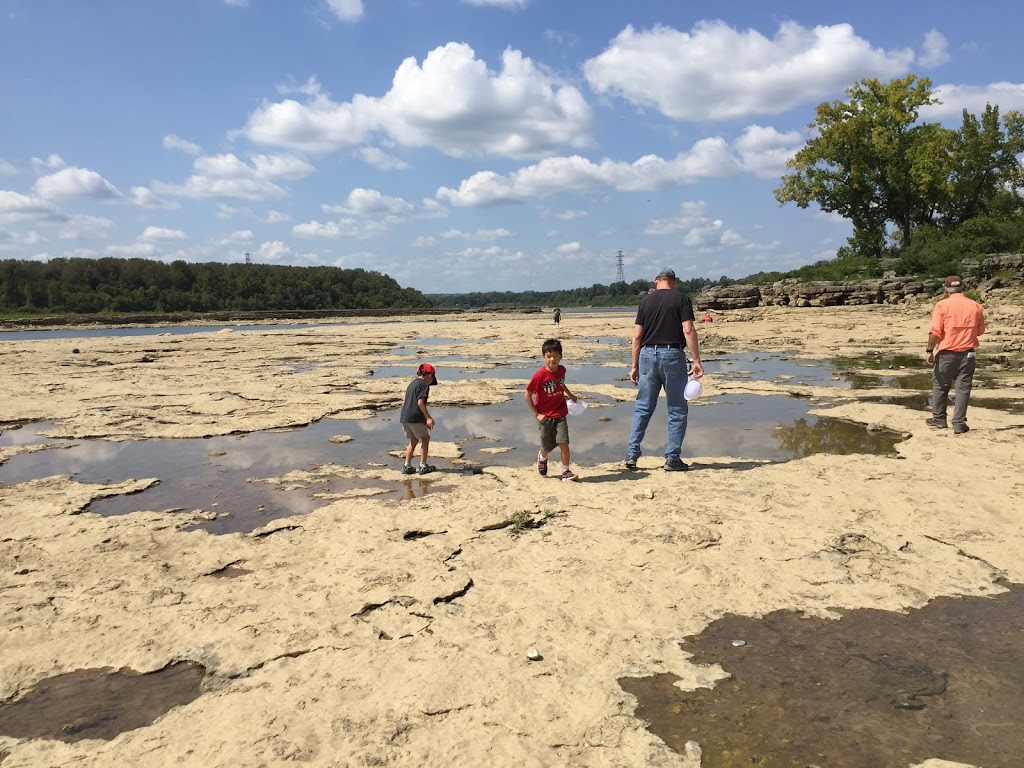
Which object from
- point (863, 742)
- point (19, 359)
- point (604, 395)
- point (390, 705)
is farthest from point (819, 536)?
point (19, 359)

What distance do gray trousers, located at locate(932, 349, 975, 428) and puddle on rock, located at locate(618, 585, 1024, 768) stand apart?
4.76m

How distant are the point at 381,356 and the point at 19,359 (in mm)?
13080

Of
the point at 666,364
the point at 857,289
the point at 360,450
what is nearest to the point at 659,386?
the point at 666,364

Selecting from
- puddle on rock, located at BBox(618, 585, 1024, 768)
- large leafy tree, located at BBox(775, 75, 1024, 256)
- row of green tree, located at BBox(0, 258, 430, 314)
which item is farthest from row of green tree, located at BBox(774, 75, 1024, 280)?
row of green tree, located at BBox(0, 258, 430, 314)

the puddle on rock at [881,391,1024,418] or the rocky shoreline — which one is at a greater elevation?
the rocky shoreline

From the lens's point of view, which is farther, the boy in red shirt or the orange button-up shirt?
the orange button-up shirt

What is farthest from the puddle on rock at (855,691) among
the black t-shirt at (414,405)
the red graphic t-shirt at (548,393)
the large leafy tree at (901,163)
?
the large leafy tree at (901,163)

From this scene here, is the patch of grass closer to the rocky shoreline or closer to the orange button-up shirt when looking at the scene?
the orange button-up shirt

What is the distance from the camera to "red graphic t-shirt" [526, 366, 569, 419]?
6102 millimetres

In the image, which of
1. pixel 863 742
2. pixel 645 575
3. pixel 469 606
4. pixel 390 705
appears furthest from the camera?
pixel 645 575

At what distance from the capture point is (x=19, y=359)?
71.6ft

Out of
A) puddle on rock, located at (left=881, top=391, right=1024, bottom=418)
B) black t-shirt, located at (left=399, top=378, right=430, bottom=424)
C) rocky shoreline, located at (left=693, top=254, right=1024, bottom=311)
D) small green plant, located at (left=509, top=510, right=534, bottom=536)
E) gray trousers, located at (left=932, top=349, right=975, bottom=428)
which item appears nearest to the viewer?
small green plant, located at (left=509, top=510, right=534, bottom=536)

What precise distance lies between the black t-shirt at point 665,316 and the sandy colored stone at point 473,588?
134 centimetres

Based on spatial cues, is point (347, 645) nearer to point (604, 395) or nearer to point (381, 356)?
point (604, 395)
